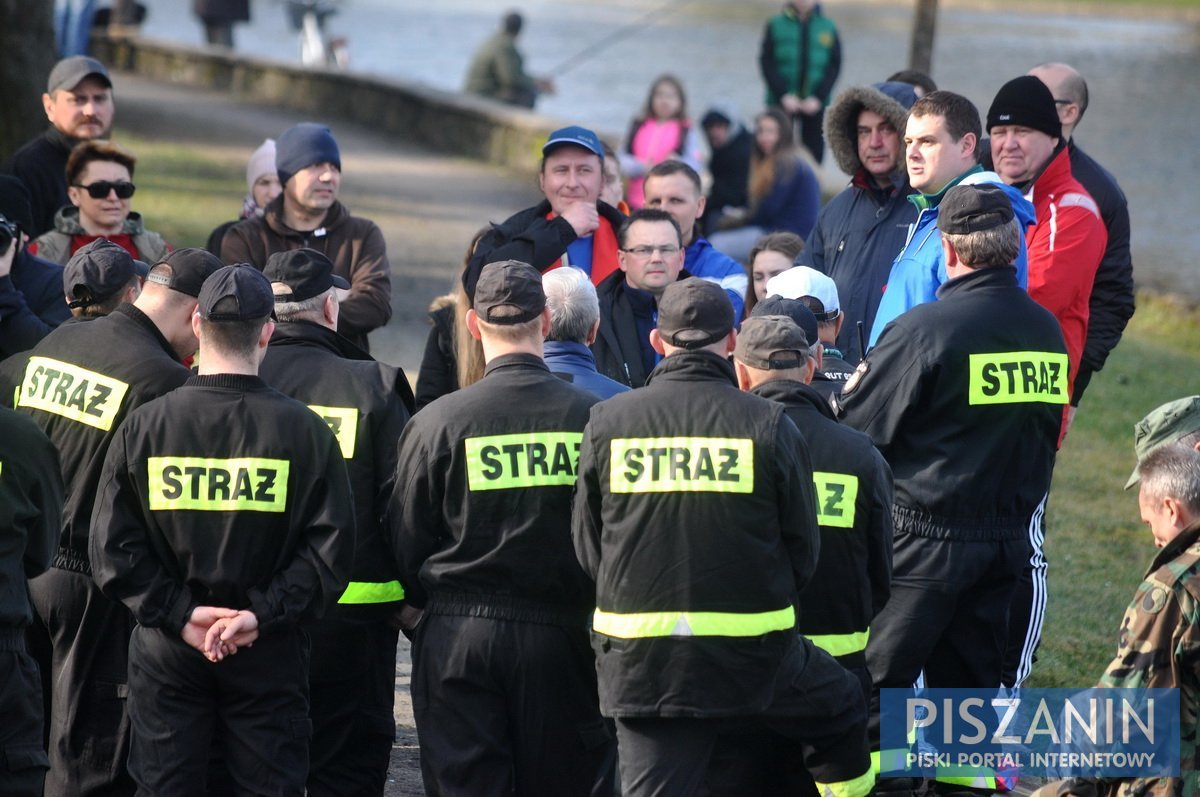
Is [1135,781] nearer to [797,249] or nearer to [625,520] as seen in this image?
[625,520]

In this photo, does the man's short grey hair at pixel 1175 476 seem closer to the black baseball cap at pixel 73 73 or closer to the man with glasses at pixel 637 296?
the man with glasses at pixel 637 296

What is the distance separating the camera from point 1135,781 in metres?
4.20

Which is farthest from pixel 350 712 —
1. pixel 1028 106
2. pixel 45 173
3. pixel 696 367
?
pixel 45 173

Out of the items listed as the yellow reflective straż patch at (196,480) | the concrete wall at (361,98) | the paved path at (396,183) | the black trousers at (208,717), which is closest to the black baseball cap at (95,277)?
the yellow reflective straż patch at (196,480)

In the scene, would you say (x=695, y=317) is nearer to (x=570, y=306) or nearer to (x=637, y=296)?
(x=570, y=306)

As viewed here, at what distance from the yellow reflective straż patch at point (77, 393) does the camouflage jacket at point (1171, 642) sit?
3036 millimetres

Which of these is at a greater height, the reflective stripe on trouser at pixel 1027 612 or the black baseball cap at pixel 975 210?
the black baseball cap at pixel 975 210

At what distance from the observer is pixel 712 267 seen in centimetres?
705

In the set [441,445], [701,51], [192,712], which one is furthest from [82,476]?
[701,51]

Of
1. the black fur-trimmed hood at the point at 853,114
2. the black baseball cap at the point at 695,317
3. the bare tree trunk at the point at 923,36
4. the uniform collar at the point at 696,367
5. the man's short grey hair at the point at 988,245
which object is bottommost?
the uniform collar at the point at 696,367

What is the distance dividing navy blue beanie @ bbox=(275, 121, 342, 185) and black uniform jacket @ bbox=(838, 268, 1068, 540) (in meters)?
2.68

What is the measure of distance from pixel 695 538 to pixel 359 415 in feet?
4.32

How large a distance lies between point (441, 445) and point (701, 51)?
30999 millimetres

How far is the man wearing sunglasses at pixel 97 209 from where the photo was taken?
6969 mm
